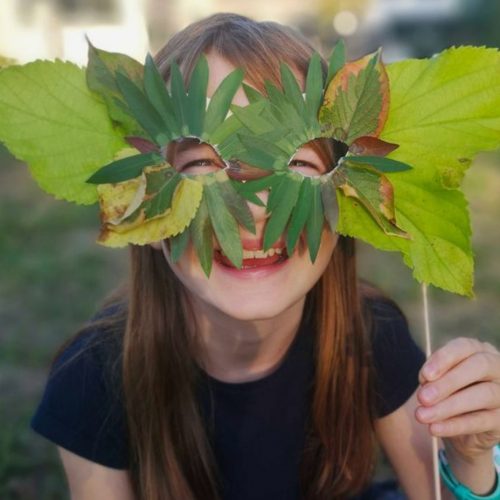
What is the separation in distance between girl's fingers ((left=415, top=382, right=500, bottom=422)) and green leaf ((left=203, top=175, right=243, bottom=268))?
0.41m

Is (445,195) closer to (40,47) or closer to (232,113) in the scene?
(232,113)

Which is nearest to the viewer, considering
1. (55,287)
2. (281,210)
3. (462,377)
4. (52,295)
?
(281,210)

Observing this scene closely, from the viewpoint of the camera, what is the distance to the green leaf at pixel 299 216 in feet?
4.64

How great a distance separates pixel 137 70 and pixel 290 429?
0.94 m

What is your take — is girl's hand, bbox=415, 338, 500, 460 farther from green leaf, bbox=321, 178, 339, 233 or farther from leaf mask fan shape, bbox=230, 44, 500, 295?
green leaf, bbox=321, 178, 339, 233

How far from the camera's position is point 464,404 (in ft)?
4.97

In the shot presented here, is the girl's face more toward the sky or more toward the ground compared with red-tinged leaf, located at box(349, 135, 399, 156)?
more toward the ground

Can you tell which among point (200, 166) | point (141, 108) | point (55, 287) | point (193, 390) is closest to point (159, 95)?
point (141, 108)

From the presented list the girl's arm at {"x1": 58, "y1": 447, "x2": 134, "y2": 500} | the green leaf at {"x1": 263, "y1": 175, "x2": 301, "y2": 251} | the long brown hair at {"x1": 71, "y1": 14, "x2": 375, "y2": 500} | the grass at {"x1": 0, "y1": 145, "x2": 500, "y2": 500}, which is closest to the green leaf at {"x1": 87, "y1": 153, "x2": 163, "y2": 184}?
the green leaf at {"x1": 263, "y1": 175, "x2": 301, "y2": 251}

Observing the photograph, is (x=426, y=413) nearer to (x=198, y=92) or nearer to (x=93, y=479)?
(x=198, y=92)

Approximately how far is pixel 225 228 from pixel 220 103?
0.20 meters

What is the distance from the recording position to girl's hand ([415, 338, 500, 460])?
148cm

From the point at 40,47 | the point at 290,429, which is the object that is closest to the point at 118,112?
the point at 290,429

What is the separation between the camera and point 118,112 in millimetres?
1460
